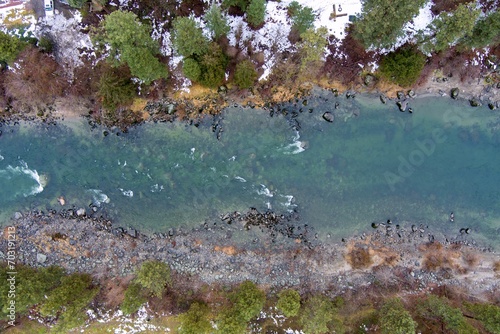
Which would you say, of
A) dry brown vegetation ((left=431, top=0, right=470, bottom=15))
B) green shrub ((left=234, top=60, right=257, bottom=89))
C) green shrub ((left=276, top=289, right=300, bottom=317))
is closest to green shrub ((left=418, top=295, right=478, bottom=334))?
green shrub ((left=276, top=289, right=300, bottom=317))

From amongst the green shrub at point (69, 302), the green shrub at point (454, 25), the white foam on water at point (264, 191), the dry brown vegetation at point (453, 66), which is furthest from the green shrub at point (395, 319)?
the green shrub at point (69, 302)

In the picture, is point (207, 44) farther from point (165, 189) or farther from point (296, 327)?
point (296, 327)

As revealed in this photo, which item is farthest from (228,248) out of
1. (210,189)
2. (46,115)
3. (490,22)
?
(490,22)

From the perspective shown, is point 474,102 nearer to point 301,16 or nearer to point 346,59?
point 346,59

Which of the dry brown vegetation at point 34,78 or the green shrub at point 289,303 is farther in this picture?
the green shrub at point 289,303

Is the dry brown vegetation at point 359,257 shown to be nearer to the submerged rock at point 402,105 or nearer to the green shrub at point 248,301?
the green shrub at point 248,301

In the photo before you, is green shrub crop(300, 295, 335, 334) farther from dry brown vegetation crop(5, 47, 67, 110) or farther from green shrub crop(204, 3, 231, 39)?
dry brown vegetation crop(5, 47, 67, 110)
